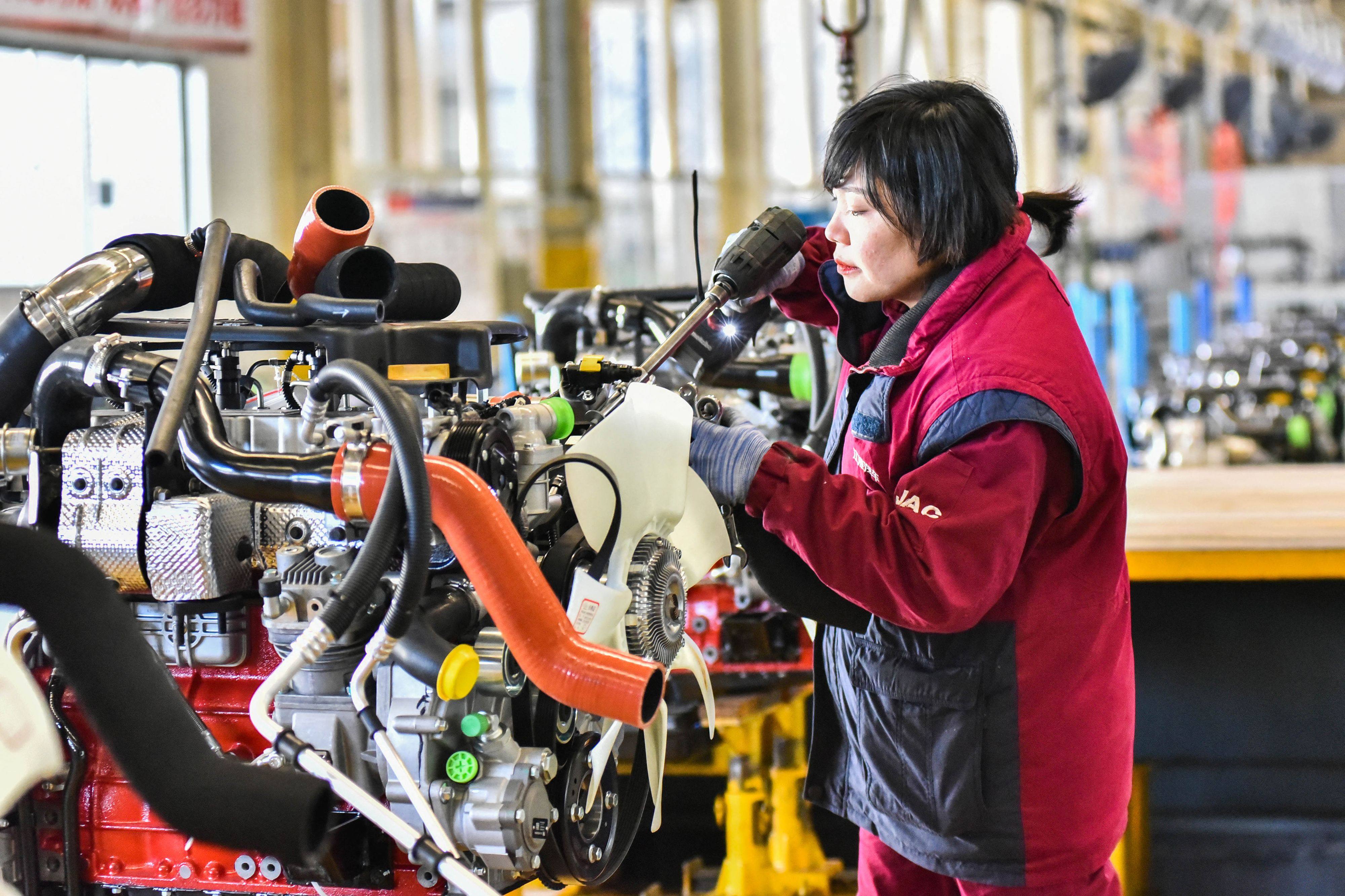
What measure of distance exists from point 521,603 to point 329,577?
0.26 meters

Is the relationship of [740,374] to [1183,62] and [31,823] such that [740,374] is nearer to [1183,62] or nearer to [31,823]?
[31,823]

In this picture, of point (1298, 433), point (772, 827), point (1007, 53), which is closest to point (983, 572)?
point (772, 827)

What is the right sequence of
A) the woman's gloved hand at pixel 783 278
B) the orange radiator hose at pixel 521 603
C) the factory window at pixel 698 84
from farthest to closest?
the factory window at pixel 698 84
the woman's gloved hand at pixel 783 278
the orange radiator hose at pixel 521 603

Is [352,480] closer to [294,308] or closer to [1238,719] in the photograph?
[294,308]

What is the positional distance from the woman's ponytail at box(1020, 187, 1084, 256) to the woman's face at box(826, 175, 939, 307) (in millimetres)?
229

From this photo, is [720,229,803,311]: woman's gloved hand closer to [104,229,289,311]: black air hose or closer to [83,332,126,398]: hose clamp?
[104,229,289,311]: black air hose

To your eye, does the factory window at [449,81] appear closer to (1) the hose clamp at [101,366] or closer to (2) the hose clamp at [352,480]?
(1) the hose clamp at [101,366]

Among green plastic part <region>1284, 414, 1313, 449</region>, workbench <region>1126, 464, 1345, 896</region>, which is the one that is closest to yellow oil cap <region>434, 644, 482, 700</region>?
workbench <region>1126, 464, 1345, 896</region>

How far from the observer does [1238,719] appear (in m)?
2.72

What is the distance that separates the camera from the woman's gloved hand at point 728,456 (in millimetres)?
1402

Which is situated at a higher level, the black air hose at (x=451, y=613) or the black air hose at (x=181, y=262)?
the black air hose at (x=181, y=262)

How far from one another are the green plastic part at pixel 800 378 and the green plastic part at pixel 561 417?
0.96 m

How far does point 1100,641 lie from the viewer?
5.08 ft

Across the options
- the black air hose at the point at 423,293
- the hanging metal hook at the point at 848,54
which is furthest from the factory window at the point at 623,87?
the black air hose at the point at 423,293
